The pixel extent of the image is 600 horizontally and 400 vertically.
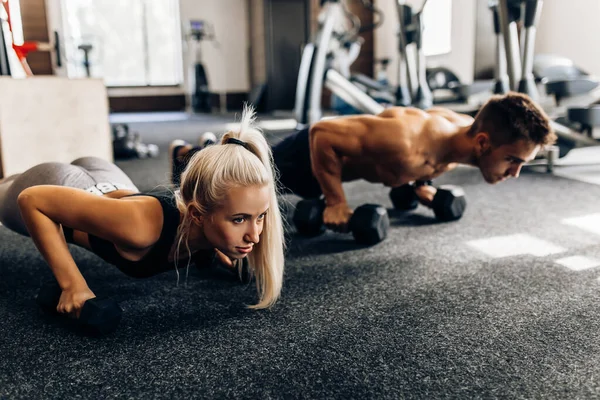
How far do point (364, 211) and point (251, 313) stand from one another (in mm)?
512

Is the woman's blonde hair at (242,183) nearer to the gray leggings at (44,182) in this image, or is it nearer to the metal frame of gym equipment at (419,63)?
the gray leggings at (44,182)

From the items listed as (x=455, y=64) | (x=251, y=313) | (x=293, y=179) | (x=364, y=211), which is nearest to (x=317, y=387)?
(x=251, y=313)

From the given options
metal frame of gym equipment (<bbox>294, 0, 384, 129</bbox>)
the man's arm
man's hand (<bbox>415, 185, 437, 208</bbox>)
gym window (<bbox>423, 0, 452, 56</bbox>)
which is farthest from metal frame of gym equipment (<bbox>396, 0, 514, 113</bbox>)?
gym window (<bbox>423, 0, 452, 56</bbox>)

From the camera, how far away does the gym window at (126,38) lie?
721cm

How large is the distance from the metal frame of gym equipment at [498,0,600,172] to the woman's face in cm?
179

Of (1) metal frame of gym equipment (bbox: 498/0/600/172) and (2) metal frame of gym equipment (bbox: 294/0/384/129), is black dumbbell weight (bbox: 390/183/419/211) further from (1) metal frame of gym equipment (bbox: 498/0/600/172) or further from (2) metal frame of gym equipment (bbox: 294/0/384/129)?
Result: (2) metal frame of gym equipment (bbox: 294/0/384/129)

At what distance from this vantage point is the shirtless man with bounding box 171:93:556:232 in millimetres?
1283

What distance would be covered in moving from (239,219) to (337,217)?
2.01 feet

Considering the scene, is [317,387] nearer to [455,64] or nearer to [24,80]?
[24,80]

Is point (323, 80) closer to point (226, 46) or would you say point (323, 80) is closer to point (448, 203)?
point (448, 203)

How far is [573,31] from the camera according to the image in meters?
3.65

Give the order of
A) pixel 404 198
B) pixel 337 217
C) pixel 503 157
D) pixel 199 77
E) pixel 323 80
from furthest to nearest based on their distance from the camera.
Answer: pixel 199 77, pixel 323 80, pixel 404 198, pixel 337 217, pixel 503 157

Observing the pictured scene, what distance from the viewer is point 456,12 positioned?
4781 mm

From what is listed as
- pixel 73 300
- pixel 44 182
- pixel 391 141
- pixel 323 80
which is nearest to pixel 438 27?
pixel 323 80
